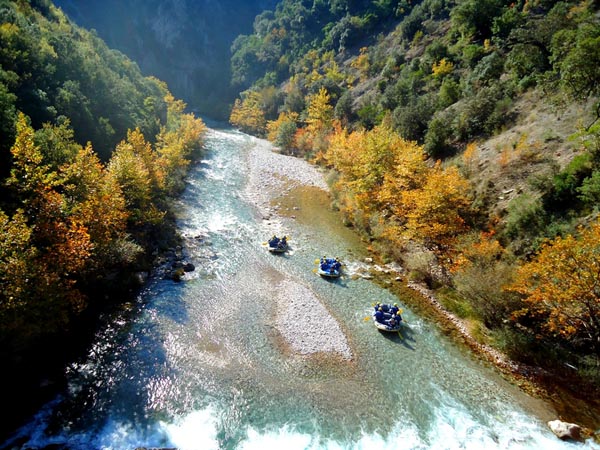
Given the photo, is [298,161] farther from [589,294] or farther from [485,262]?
[589,294]

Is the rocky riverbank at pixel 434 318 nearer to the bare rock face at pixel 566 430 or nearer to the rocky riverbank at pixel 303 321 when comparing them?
the rocky riverbank at pixel 303 321

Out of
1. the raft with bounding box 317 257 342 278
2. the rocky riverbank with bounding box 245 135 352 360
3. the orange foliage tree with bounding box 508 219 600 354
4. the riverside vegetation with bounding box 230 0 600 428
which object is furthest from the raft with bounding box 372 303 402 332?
the orange foliage tree with bounding box 508 219 600 354

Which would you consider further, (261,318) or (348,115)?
(348,115)

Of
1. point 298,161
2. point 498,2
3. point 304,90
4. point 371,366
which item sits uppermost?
point 304,90

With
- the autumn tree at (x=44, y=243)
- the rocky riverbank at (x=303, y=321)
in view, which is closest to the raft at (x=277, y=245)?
the rocky riverbank at (x=303, y=321)

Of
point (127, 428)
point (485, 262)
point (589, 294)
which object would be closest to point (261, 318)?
point (127, 428)

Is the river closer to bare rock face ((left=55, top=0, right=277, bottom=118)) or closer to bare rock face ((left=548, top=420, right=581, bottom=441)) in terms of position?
bare rock face ((left=548, top=420, right=581, bottom=441))
